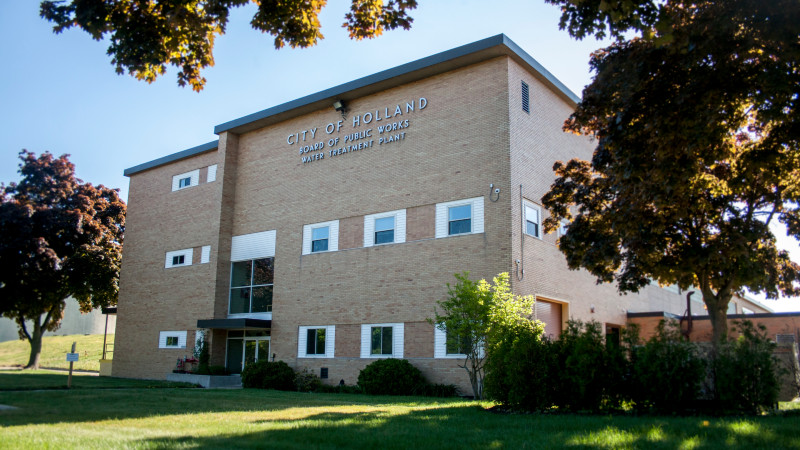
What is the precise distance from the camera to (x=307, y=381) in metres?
25.3

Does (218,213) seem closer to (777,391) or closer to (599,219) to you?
(599,219)

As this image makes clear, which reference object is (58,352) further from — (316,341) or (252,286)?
(316,341)

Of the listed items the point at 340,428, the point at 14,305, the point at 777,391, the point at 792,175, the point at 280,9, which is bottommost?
the point at 340,428

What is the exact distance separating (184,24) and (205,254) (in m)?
22.7

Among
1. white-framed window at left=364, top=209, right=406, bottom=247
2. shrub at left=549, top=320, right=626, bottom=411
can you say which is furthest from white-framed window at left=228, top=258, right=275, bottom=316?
shrub at left=549, top=320, right=626, bottom=411

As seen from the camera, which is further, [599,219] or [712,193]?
[599,219]

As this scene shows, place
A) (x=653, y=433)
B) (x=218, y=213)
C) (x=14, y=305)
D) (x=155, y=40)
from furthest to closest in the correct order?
(x=14, y=305), (x=218, y=213), (x=155, y=40), (x=653, y=433)

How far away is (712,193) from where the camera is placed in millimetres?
15586

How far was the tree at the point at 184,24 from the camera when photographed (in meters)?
9.34

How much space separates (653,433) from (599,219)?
9.59 metres

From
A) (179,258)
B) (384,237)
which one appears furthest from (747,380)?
(179,258)

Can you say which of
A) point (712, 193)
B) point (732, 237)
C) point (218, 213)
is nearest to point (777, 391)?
point (732, 237)

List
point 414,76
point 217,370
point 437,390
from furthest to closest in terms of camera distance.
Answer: point 217,370, point 414,76, point 437,390

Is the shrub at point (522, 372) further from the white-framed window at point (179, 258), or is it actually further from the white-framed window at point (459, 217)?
the white-framed window at point (179, 258)
